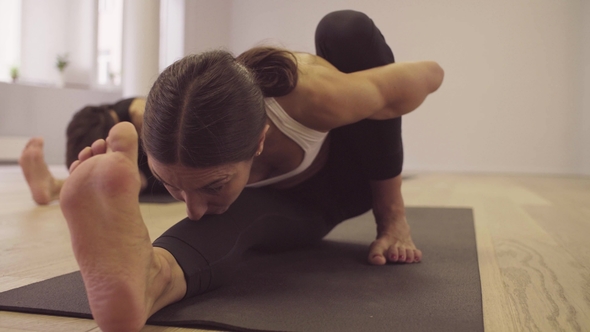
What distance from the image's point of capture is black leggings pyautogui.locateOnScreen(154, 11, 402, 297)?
104 cm

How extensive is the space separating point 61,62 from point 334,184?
4.37 m

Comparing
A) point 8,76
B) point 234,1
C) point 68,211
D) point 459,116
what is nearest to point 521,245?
point 68,211

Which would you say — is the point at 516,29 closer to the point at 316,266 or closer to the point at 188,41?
the point at 188,41

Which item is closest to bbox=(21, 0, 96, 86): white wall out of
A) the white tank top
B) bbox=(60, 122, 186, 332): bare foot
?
the white tank top

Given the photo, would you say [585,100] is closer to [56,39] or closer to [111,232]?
[56,39]

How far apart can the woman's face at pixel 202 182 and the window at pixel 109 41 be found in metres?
4.92

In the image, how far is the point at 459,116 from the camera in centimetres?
555

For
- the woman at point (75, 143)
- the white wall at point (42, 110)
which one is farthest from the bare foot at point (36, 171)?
the white wall at point (42, 110)

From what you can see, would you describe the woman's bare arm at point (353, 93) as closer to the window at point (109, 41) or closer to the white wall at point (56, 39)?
the white wall at point (56, 39)

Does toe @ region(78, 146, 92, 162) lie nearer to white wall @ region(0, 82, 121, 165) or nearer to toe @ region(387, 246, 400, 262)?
toe @ region(387, 246, 400, 262)

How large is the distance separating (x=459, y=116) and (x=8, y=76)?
418cm

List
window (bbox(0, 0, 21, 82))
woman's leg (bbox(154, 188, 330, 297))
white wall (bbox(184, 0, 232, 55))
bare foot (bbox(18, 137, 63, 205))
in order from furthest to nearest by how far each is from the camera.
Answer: white wall (bbox(184, 0, 232, 55)) → window (bbox(0, 0, 21, 82)) → bare foot (bbox(18, 137, 63, 205)) → woman's leg (bbox(154, 188, 330, 297))

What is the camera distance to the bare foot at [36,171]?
214 centimetres

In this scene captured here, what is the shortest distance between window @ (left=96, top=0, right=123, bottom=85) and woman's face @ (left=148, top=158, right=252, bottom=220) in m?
4.92
